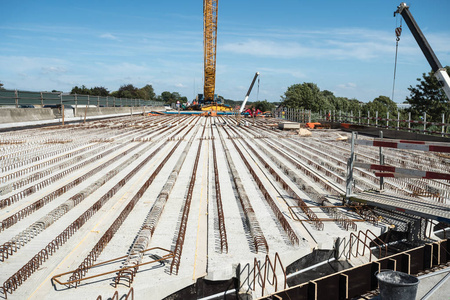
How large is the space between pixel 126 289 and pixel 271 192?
3762 mm

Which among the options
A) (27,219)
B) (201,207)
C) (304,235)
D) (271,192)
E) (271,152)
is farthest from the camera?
(271,152)

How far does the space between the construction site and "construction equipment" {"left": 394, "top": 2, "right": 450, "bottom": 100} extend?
6.45 meters

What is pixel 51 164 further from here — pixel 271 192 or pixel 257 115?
pixel 257 115

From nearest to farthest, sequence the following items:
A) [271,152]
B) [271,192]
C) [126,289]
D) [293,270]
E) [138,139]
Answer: [126,289]
[293,270]
[271,192]
[271,152]
[138,139]

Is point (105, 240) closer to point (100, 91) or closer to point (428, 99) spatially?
point (428, 99)

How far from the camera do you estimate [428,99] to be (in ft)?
134

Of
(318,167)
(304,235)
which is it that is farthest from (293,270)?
(318,167)

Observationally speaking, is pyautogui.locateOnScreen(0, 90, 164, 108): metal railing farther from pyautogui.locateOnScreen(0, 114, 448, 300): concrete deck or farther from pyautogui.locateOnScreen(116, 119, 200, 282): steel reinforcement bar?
pyautogui.locateOnScreen(116, 119, 200, 282): steel reinforcement bar

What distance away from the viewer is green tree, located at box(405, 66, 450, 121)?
127 feet

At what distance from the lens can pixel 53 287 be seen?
320 centimetres

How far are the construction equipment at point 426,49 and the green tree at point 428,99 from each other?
97.2 ft

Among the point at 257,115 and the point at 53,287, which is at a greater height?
the point at 257,115

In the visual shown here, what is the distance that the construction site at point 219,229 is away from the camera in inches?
134

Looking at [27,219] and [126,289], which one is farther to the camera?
[27,219]
